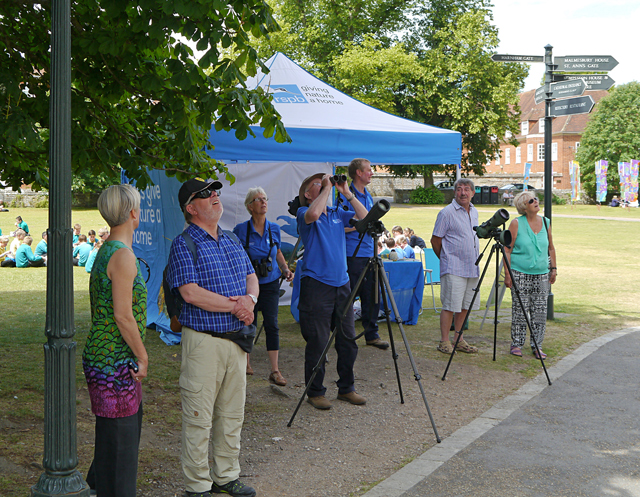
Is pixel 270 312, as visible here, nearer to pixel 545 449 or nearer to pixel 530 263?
pixel 545 449

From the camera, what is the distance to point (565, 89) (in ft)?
30.1

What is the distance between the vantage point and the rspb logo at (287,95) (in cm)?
786

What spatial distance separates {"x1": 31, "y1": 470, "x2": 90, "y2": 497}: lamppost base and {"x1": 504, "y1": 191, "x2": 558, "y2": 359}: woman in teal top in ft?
18.0

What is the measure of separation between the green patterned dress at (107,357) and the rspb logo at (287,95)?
16.5ft

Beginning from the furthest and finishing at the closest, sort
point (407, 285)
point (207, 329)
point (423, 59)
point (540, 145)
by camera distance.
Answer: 1. point (540, 145)
2. point (423, 59)
3. point (407, 285)
4. point (207, 329)

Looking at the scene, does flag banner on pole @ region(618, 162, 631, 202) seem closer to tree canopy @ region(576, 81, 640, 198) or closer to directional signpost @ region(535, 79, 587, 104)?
tree canopy @ region(576, 81, 640, 198)

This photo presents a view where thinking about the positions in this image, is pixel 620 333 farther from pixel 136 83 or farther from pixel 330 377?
pixel 136 83

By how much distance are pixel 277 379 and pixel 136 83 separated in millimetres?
3067

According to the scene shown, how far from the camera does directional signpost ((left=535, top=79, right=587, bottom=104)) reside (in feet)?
29.6

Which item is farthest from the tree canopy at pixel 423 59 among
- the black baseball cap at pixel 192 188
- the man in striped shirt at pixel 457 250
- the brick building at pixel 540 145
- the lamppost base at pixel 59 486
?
the lamppost base at pixel 59 486

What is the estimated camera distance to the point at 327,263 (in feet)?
17.4

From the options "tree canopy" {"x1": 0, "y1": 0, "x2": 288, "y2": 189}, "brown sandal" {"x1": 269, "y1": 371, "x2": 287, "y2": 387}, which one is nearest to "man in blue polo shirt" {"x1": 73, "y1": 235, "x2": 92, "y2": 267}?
"tree canopy" {"x1": 0, "y1": 0, "x2": 288, "y2": 189}

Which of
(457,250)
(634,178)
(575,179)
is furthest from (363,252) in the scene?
(575,179)

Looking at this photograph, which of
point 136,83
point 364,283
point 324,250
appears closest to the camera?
point 324,250
